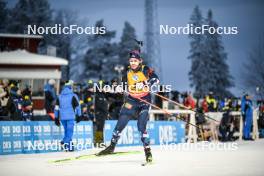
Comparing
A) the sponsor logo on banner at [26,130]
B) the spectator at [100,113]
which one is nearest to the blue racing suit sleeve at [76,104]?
Result: the sponsor logo on banner at [26,130]

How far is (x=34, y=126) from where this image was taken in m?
15.6

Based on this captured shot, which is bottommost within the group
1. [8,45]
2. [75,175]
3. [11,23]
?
[75,175]

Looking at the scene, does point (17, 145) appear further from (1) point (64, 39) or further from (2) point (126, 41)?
(2) point (126, 41)

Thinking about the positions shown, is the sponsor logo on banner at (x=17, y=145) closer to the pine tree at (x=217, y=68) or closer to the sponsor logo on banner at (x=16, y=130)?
the sponsor logo on banner at (x=16, y=130)

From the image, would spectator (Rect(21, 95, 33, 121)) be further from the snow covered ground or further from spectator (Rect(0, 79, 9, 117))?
the snow covered ground

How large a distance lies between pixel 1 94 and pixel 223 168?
35.8ft

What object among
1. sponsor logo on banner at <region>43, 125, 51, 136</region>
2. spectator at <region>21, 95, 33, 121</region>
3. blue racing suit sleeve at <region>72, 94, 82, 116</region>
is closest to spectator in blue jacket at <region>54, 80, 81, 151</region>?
blue racing suit sleeve at <region>72, 94, 82, 116</region>

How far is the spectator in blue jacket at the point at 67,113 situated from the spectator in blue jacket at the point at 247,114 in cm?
891

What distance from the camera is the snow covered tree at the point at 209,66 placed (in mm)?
65000

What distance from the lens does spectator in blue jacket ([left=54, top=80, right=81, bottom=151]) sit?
50.7 feet

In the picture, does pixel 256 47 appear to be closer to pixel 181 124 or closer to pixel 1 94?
pixel 181 124

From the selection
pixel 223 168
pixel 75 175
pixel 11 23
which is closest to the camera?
pixel 75 175

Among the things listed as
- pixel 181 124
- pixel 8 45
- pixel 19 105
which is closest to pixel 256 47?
pixel 8 45

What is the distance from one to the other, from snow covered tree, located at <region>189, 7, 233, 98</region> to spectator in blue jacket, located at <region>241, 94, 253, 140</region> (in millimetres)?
41216
